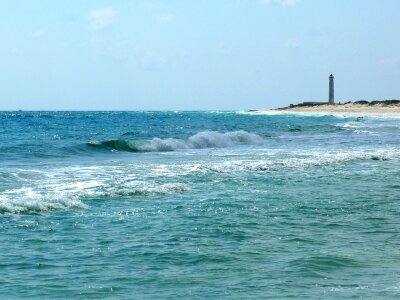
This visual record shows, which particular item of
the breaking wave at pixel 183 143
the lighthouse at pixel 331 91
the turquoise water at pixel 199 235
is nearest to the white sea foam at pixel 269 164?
the turquoise water at pixel 199 235

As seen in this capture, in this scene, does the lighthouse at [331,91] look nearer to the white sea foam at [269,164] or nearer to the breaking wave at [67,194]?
the white sea foam at [269,164]

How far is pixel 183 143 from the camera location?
38.1 meters

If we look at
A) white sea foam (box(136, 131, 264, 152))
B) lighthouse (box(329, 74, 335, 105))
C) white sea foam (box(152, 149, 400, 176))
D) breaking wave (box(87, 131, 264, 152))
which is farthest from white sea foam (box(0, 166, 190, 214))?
lighthouse (box(329, 74, 335, 105))

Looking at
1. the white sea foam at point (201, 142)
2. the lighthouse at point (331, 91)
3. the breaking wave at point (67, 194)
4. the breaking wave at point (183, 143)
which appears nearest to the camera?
the breaking wave at point (67, 194)

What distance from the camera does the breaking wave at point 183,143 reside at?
34844 millimetres

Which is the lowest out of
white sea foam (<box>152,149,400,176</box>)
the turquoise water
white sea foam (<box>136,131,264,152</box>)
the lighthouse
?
the turquoise water

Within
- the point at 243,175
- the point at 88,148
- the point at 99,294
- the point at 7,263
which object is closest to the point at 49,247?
the point at 7,263

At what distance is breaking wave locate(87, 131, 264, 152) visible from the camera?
34.8 meters

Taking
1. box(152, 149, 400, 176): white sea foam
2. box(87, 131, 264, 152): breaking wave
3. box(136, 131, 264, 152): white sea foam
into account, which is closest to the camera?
box(152, 149, 400, 176): white sea foam

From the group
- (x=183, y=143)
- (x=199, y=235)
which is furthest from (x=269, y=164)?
(x=183, y=143)

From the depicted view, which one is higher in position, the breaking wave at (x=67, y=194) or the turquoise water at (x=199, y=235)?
the breaking wave at (x=67, y=194)

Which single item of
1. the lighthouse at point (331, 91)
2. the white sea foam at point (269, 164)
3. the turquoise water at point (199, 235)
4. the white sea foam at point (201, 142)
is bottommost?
the turquoise water at point (199, 235)

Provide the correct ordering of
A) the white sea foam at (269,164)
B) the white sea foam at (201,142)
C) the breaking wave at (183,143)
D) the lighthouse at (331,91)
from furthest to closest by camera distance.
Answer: the lighthouse at (331,91) < the white sea foam at (201,142) < the breaking wave at (183,143) < the white sea foam at (269,164)

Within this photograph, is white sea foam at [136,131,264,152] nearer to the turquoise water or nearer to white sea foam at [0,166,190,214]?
white sea foam at [0,166,190,214]
